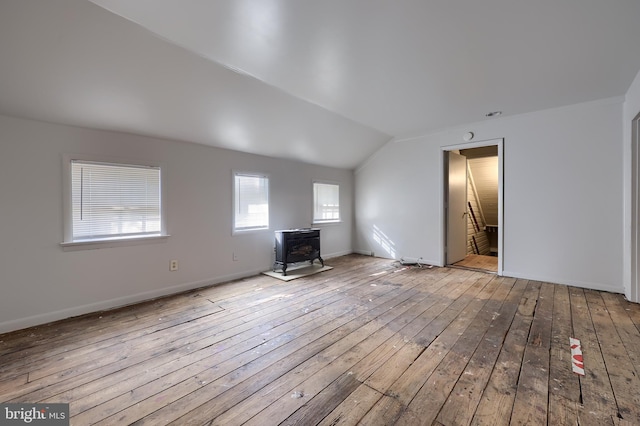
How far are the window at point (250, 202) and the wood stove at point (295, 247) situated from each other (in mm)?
410

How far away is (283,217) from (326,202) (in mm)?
1252

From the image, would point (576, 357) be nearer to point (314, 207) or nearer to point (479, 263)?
point (479, 263)

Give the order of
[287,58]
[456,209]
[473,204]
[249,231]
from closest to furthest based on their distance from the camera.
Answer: [287,58] → [249,231] → [456,209] → [473,204]

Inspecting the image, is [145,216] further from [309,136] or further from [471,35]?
[471,35]

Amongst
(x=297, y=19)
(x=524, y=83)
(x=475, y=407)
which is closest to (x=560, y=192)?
(x=524, y=83)

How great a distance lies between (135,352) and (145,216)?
5.64ft

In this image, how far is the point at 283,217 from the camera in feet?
15.8

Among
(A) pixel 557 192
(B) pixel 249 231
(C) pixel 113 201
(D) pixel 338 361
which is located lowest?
(D) pixel 338 361

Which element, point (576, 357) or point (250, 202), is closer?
point (576, 357)

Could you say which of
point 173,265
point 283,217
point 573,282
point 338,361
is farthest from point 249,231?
point 573,282

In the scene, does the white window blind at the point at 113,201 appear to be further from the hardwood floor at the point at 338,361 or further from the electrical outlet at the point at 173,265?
the hardwood floor at the point at 338,361

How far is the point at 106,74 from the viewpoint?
2.38 m

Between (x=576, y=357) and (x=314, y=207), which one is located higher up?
(x=314, y=207)

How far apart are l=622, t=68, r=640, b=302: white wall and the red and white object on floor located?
5.35ft
